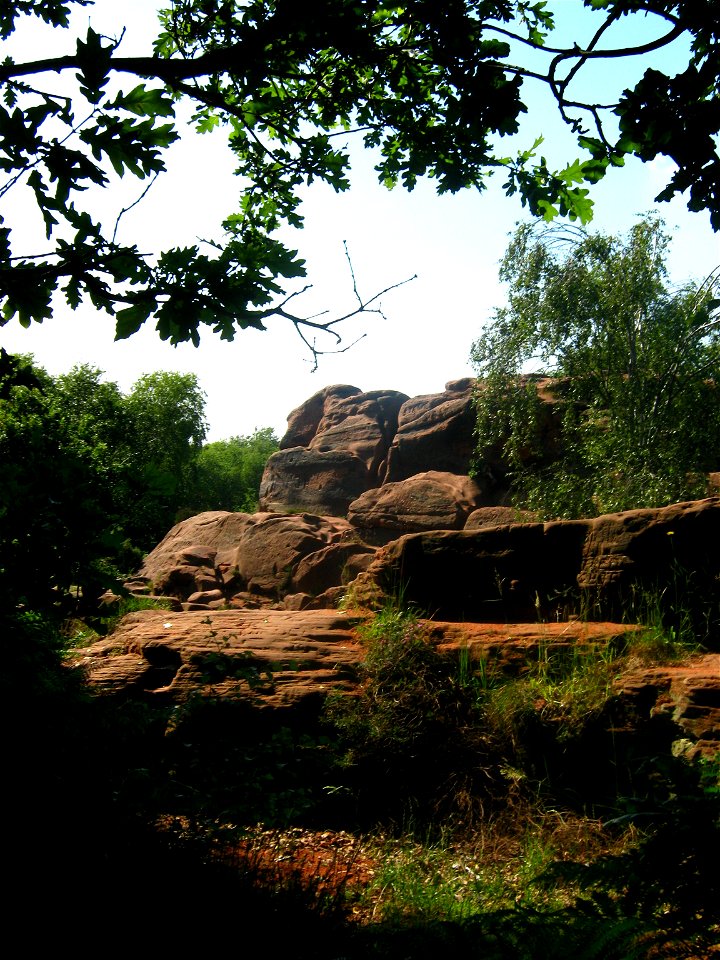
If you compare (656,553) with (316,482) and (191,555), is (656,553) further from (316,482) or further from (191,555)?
(316,482)

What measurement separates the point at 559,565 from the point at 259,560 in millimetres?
7361

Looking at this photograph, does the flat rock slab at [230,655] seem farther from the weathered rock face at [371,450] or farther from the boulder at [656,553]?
the weathered rock face at [371,450]

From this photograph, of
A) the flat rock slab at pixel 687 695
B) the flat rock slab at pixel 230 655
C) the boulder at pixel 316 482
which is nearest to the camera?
the flat rock slab at pixel 687 695

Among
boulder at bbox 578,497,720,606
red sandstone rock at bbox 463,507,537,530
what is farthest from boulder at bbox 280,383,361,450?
boulder at bbox 578,497,720,606

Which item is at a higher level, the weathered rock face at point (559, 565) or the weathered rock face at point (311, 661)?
the weathered rock face at point (559, 565)

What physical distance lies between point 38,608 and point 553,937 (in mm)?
1716

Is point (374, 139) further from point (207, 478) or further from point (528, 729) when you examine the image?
point (207, 478)

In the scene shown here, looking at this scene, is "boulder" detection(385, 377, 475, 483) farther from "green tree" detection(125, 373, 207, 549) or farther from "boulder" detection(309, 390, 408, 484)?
"green tree" detection(125, 373, 207, 549)

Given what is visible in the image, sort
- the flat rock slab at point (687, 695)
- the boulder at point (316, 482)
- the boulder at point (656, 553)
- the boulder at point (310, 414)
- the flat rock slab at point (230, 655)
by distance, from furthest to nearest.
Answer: the boulder at point (310, 414) → the boulder at point (316, 482) → the boulder at point (656, 553) → the flat rock slab at point (230, 655) → the flat rock slab at point (687, 695)

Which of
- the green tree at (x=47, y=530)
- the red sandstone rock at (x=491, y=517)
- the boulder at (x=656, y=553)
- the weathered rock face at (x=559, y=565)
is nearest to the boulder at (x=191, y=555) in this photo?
the red sandstone rock at (x=491, y=517)

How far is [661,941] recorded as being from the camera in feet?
5.84

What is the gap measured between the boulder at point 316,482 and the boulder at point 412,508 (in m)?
2.47

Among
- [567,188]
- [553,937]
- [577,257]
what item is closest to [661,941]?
[553,937]

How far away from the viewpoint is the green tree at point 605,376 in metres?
12.2
